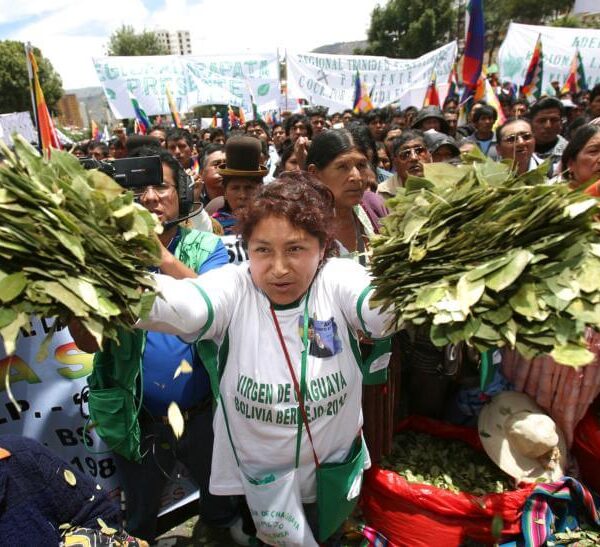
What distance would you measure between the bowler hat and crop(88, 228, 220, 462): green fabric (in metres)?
1.65

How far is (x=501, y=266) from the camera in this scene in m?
1.18

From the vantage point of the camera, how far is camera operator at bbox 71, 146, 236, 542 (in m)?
1.90

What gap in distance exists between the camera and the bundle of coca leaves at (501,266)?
1.15 metres

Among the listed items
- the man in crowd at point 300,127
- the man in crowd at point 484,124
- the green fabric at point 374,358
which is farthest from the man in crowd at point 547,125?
the green fabric at point 374,358

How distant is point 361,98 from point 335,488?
9376mm

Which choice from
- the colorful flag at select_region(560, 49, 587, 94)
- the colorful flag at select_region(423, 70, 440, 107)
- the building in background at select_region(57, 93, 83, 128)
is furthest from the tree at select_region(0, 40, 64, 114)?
the colorful flag at select_region(560, 49, 587, 94)

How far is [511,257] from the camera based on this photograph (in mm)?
1177

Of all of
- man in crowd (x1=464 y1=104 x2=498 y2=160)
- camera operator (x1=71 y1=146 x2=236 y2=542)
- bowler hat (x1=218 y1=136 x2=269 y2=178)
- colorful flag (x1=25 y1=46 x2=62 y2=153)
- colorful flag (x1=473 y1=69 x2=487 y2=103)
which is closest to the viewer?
camera operator (x1=71 y1=146 x2=236 y2=542)

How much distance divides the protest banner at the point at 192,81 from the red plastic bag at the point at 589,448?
31.1 ft

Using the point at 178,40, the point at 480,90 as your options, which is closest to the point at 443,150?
the point at 480,90

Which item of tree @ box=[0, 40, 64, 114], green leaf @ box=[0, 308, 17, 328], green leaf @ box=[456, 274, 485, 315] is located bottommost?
tree @ box=[0, 40, 64, 114]

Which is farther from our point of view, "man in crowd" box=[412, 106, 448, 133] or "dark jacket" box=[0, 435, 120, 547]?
"man in crowd" box=[412, 106, 448, 133]

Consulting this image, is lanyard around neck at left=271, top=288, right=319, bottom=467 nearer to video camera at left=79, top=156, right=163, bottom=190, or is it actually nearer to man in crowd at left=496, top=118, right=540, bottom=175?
video camera at left=79, top=156, right=163, bottom=190

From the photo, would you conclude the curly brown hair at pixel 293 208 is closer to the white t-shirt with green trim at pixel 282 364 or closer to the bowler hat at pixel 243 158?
the white t-shirt with green trim at pixel 282 364
